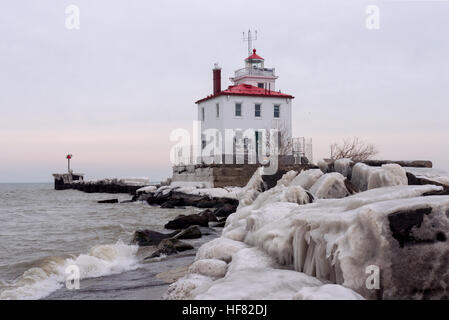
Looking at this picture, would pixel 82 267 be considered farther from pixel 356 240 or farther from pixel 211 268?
pixel 356 240

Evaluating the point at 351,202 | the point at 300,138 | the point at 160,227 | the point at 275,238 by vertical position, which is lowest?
the point at 160,227

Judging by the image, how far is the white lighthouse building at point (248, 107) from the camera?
36281mm

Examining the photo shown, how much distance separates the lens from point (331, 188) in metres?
9.13

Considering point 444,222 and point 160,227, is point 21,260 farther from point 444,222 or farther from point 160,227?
point 444,222

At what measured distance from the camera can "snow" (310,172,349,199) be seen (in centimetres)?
905

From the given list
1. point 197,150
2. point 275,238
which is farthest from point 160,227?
point 197,150

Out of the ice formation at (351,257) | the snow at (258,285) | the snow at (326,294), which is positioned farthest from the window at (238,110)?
the snow at (326,294)

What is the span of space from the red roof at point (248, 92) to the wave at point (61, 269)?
87.1ft

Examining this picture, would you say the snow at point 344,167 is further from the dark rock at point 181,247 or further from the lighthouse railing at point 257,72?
the lighthouse railing at point 257,72

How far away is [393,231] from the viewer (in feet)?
15.5

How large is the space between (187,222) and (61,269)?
6.74 m

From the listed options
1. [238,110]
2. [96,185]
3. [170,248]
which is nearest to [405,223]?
[170,248]

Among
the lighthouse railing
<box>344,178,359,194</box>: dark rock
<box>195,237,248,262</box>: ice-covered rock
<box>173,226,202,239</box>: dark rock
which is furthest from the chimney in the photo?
<box>195,237,248,262</box>: ice-covered rock
